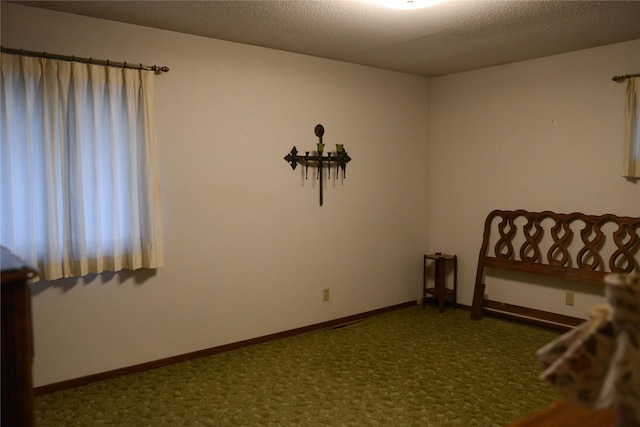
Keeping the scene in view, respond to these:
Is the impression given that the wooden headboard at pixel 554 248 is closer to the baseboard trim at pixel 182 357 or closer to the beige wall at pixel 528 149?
the beige wall at pixel 528 149

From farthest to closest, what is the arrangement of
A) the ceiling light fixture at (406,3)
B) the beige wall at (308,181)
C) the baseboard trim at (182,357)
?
the beige wall at (308,181)
the baseboard trim at (182,357)
the ceiling light fixture at (406,3)

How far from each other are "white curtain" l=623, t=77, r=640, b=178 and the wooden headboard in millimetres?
402

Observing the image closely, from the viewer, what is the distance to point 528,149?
468 centimetres

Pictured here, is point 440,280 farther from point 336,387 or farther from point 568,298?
point 336,387

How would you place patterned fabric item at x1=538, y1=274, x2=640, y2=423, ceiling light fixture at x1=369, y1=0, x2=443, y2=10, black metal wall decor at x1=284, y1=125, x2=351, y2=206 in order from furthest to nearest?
black metal wall decor at x1=284, y1=125, x2=351, y2=206
ceiling light fixture at x1=369, y1=0, x2=443, y2=10
patterned fabric item at x1=538, y1=274, x2=640, y2=423

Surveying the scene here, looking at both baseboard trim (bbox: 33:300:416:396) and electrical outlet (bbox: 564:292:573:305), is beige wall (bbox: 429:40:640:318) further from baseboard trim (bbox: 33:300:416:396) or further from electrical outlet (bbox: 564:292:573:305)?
baseboard trim (bbox: 33:300:416:396)

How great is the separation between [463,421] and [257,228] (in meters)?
2.13

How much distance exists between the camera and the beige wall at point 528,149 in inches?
163

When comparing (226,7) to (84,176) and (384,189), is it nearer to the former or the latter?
(84,176)

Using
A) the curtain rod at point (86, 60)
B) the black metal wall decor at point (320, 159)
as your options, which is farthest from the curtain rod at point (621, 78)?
the curtain rod at point (86, 60)

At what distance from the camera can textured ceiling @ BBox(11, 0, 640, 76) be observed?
3088 millimetres

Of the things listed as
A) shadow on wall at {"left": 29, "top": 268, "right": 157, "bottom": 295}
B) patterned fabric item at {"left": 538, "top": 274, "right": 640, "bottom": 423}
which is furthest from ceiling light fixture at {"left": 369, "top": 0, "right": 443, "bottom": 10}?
shadow on wall at {"left": 29, "top": 268, "right": 157, "bottom": 295}

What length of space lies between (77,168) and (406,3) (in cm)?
224

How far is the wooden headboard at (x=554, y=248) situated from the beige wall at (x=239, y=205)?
2.84ft
